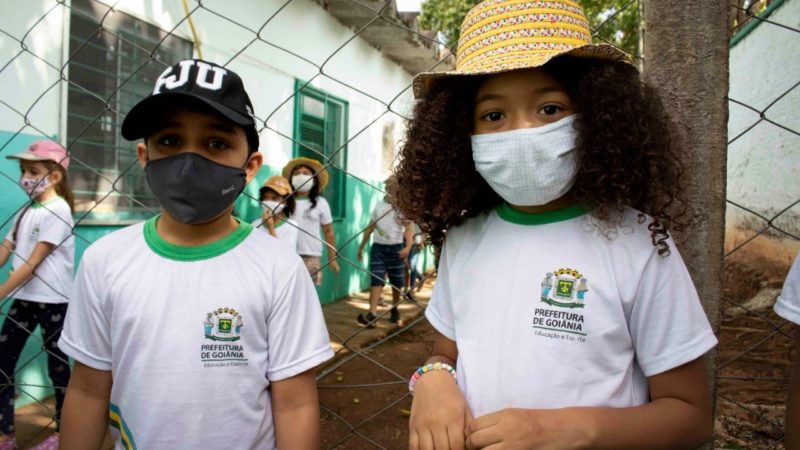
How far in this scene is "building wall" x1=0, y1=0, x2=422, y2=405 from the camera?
130 inches

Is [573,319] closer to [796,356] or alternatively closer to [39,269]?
[796,356]

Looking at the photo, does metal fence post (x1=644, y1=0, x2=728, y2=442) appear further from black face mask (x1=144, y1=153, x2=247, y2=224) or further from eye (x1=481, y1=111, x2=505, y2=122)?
black face mask (x1=144, y1=153, x2=247, y2=224)

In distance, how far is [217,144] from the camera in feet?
4.13

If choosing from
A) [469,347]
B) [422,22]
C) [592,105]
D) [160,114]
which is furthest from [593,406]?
[422,22]

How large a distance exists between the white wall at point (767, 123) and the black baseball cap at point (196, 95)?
394 centimetres

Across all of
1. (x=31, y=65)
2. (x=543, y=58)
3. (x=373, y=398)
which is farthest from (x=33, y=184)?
(x=543, y=58)

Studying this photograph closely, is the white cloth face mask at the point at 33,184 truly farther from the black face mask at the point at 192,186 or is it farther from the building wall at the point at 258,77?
the black face mask at the point at 192,186

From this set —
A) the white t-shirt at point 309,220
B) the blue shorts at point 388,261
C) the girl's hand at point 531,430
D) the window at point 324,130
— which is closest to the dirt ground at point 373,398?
the blue shorts at point 388,261

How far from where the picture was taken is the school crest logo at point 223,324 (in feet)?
3.82

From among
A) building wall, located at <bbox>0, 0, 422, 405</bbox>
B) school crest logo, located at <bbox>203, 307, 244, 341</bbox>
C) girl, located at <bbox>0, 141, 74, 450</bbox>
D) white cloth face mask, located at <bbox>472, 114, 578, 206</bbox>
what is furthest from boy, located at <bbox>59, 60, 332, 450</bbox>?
girl, located at <bbox>0, 141, 74, 450</bbox>

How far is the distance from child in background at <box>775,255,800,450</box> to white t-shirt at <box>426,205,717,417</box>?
0.78 feet

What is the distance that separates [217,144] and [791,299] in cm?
113

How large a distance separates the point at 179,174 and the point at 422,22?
52.4ft

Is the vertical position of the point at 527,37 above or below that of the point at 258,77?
below
